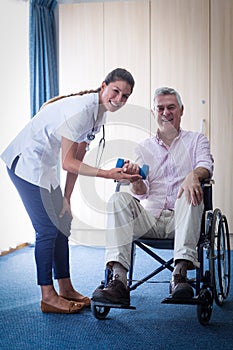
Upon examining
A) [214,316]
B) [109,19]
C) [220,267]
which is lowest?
[214,316]

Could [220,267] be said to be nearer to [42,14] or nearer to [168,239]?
[168,239]

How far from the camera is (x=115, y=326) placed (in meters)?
2.28

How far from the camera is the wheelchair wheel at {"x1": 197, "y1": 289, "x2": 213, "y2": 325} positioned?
7.33 ft

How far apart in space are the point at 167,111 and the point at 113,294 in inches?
37.4

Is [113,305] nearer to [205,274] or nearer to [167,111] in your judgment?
[205,274]

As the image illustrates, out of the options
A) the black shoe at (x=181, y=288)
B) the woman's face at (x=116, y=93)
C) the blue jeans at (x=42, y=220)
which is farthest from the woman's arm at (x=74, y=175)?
the black shoe at (x=181, y=288)

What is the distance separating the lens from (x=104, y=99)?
2.38 meters

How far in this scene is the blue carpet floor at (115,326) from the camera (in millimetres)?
2045

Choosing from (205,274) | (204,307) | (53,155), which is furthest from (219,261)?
(53,155)

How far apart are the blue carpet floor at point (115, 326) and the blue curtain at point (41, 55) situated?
72.1 inches

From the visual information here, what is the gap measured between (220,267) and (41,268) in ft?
2.52

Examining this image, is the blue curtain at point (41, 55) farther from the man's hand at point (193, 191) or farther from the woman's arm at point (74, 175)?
the man's hand at point (193, 191)

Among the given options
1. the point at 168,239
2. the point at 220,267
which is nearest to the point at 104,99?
the point at 168,239

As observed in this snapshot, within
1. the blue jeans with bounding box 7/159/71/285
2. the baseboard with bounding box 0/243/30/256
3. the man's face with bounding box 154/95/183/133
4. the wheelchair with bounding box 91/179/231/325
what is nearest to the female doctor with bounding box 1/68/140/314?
the blue jeans with bounding box 7/159/71/285
